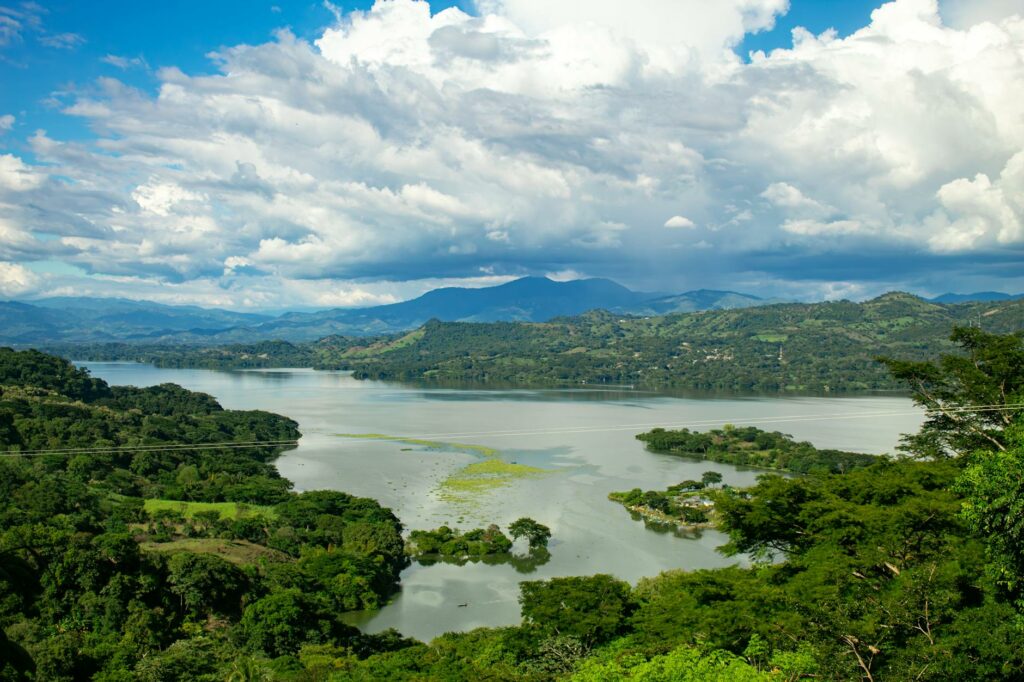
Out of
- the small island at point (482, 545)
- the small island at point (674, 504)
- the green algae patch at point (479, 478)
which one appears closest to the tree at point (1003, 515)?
the small island at point (482, 545)

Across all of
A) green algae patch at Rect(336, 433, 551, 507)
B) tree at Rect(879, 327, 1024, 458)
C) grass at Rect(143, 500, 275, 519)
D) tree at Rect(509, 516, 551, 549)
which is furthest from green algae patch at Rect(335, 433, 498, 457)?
tree at Rect(879, 327, 1024, 458)

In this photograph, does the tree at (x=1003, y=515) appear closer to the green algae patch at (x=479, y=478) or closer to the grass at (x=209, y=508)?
the grass at (x=209, y=508)

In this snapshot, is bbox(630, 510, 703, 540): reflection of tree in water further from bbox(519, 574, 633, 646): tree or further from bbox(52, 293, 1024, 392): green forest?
bbox(52, 293, 1024, 392): green forest

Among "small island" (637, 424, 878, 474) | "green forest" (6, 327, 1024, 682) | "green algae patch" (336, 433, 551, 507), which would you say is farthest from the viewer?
"small island" (637, 424, 878, 474)

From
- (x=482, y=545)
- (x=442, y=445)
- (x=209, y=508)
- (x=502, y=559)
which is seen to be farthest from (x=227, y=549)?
(x=442, y=445)

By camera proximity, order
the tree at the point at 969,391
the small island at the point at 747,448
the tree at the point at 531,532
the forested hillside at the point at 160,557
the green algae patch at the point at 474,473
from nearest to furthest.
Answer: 1. the forested hillside at the point at 160,557
2. the tree at the point at 969,391
3. the tree at the point at 531,532
4. the green algae patch at the point at 474,473
5. the small island at the point at 747,448

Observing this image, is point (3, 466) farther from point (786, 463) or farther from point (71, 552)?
point (786, 463)
